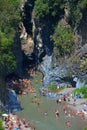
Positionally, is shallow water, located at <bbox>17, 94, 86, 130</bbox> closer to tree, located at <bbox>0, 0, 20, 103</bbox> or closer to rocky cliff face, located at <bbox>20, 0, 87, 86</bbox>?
tree, located at <bbox>0, 0, 20, 103</bbox>

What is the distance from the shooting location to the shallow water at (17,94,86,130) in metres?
51.0

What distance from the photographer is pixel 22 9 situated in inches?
2677

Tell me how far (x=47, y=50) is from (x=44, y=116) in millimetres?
14041

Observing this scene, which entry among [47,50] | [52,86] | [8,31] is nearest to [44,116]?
[52,86]

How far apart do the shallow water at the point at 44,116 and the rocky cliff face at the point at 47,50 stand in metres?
4.15

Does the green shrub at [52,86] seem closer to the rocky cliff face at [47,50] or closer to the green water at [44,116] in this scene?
the rocky cliff face at [47,50]

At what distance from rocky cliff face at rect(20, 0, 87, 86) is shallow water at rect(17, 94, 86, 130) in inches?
163

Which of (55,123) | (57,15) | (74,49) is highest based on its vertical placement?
(57,15)

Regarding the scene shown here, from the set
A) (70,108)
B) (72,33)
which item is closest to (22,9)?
(72,33)

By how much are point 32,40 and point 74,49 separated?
1031cm

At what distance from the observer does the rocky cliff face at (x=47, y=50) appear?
60.0m

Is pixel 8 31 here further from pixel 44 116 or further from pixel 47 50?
pixel 44 116

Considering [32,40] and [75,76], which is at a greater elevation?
[32,40]

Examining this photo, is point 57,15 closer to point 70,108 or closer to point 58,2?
point 58,2
